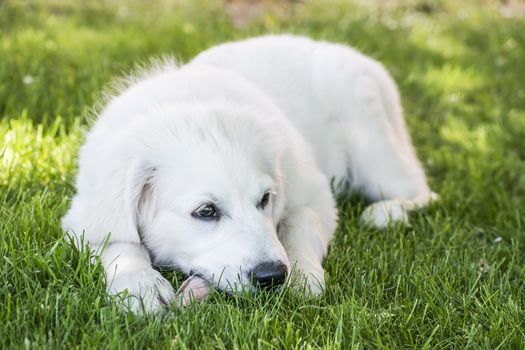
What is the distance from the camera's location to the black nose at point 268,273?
275 centimetres

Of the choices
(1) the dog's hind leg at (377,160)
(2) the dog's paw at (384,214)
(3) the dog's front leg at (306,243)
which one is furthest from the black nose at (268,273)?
(1) the dog's hind leg at (377,160)

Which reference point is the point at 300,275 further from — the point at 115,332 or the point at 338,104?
the point at 338,104

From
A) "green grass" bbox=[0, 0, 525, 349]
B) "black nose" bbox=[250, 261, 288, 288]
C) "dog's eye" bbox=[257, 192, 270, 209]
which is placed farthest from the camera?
"dog's eye" bbox=[257, 192, 270, 209]

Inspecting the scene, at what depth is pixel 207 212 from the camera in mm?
2963

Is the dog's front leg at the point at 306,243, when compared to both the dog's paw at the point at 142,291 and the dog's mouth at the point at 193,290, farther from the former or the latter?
the dog's paw at the point at 142,291

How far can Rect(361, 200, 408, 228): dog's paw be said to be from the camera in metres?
3.88

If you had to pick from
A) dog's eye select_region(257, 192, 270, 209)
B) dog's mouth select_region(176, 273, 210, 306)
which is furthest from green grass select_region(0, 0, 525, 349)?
dog's eye select_region(257, 192, 270, 209)

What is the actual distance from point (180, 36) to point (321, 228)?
3.49m

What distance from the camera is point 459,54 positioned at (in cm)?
748

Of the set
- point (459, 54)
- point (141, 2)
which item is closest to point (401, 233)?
point (459, 54)

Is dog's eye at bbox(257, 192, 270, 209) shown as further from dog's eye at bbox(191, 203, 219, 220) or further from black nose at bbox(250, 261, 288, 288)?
black nose at bbox(250, 261, 288, 288)

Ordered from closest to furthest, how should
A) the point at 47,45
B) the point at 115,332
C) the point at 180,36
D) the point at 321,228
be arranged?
the point at 115,332, the point at 321,228, the point at 47,45, the point at 180,36

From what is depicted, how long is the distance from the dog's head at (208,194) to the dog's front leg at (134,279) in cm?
16

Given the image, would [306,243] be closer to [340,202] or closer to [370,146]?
[340,202]
